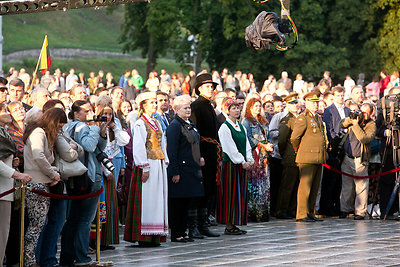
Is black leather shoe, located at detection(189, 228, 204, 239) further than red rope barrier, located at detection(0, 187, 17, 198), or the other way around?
black leather shoe, located at detection(189, 228, 204, 239)

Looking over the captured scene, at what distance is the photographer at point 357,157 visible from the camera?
53.0 feet

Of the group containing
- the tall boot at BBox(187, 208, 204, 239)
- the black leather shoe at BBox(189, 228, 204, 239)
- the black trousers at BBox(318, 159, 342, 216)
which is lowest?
the black leather shoe at BBox(189, 228, 204, 239)

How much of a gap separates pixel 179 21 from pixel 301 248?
37.8 m

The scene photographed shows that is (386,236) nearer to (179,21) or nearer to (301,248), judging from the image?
(301,248)

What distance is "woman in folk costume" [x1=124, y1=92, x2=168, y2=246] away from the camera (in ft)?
41.3

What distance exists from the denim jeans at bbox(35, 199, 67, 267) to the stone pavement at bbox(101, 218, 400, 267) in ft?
2.89

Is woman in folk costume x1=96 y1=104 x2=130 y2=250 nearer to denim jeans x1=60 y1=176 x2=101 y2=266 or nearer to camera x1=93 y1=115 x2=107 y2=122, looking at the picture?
camera x1=93 y1=115 x2=107 y2=122

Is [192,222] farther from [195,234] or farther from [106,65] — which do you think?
[106,65]

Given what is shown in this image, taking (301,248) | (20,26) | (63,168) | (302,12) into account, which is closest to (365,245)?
(301,248)

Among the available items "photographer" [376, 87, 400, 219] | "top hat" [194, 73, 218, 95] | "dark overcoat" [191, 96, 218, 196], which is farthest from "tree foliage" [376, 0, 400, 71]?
"dark overcoat" [191, 96, 218, 196]

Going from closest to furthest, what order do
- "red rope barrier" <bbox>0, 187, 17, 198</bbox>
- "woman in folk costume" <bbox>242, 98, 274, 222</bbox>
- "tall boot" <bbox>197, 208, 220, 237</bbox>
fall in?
"red rope barrier" <bbox>0, 187, 17, 198</bbox>
"tall boot" <bbox>197, 208, 220, 237</bbox>
"woman in folk costume" <bbox>242, 98, 274, 222</bbox>

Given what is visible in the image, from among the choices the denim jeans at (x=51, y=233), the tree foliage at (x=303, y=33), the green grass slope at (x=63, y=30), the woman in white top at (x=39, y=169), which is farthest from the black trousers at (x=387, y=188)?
the green grass slope at (x=63, y=30)

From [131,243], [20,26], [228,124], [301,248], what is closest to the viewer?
[301,248]

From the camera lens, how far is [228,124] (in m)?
14.1
